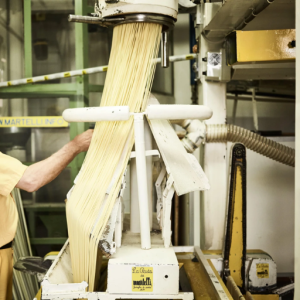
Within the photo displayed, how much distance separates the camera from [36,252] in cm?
299

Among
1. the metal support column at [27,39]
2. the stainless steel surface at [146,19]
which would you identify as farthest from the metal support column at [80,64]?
the stainless steel surface at [146,19]

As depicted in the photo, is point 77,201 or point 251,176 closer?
point 77,201

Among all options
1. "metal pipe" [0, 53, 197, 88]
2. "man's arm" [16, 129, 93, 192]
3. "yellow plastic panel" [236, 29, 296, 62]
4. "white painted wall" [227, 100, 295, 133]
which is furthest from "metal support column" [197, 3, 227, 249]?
"white painted wall" [227, 100, 295, 133]

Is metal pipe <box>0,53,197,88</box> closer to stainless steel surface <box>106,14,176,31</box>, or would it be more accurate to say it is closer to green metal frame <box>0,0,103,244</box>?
green metal frame <box>0,0,103,244</box>

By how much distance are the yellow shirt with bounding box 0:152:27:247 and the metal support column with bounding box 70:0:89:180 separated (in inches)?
46.7

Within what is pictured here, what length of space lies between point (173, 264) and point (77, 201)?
43 centimetres

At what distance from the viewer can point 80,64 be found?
111 inches

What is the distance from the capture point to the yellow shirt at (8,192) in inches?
57.2

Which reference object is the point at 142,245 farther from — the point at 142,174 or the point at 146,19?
the point at 146,19

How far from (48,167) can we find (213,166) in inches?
42.0

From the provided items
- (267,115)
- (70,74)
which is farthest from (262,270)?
(267,115)

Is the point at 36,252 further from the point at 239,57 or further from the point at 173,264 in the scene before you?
the point at 239,57

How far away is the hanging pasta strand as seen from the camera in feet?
4.20

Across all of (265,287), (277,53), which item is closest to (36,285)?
(265,287)
